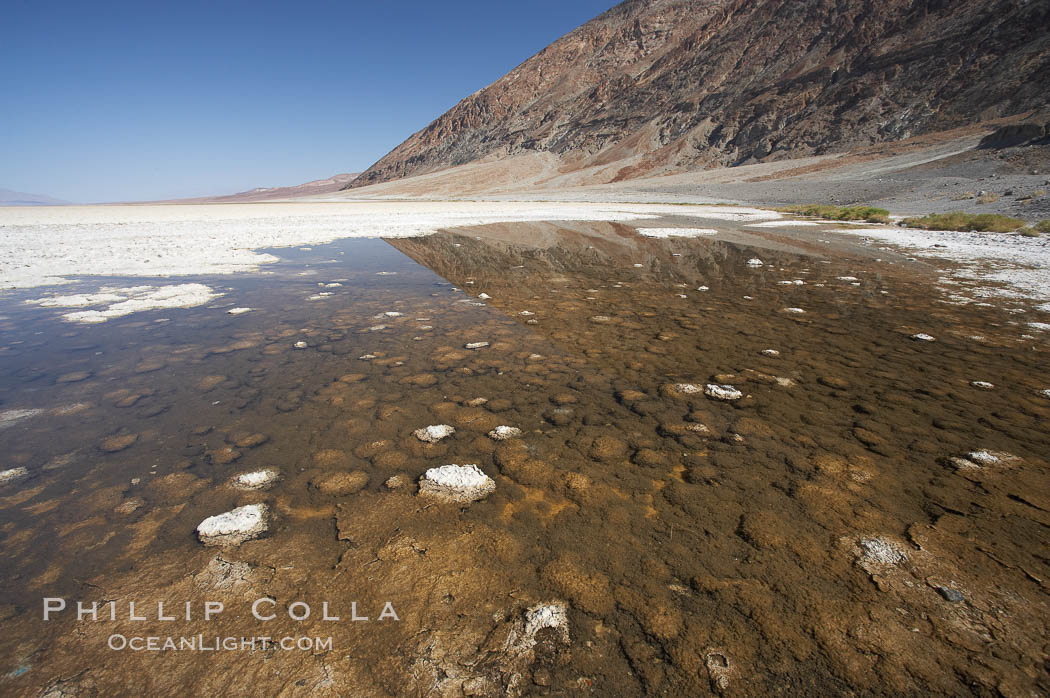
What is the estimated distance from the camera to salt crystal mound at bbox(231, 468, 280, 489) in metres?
2.26

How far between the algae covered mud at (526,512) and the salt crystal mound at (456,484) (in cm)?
1

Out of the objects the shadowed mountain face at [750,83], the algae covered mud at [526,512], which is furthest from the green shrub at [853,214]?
the shadowed mountain face at [750,83]

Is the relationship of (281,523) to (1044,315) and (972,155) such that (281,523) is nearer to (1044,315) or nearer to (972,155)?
(1044,315)

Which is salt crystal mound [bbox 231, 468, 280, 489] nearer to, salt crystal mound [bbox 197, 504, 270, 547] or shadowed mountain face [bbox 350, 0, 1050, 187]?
salt crystal mound [bbox 197, 504, 270, 547]

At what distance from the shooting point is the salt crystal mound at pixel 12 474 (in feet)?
7.45

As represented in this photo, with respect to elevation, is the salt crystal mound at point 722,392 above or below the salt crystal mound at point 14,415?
below

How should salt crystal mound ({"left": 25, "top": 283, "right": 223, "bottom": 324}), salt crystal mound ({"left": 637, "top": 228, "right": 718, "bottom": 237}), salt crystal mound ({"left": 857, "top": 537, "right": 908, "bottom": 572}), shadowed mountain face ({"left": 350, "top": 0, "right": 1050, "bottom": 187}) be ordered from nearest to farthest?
salt crystal mound ({"left": 857, "top": 537, "right": 908, "bottom": 572}) → salt crystal mound ({"left": 25, "top": 283, "right": 223, "bottom": 324}) → salt crystal mound ({"left": 637, "top": 228, "right": 718, "bottom": 237}) → shadowed mountain face ({"left": 350, "top": 0, "right": 1050, "bottom": 187})

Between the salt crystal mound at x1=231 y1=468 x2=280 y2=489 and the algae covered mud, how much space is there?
0.06ft

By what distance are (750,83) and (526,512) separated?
2988 inches

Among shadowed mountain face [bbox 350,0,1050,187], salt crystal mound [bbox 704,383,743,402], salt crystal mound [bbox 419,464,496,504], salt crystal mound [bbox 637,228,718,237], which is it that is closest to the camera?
salt crystal mound [bbox 419,464,496,504]

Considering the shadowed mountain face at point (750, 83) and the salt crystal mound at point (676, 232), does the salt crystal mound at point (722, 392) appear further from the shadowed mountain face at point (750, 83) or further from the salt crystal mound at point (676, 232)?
the shadowed mountain face at point (750, 83)

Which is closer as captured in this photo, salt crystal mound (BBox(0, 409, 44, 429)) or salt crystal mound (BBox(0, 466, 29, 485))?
salt crystal mound (BBox(0, 466, 29, 485))

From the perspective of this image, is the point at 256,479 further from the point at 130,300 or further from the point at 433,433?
the point at 130,300

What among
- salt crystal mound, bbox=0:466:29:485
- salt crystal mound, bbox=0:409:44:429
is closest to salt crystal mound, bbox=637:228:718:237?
salt crystal mound, bbox=0:409:44:429
